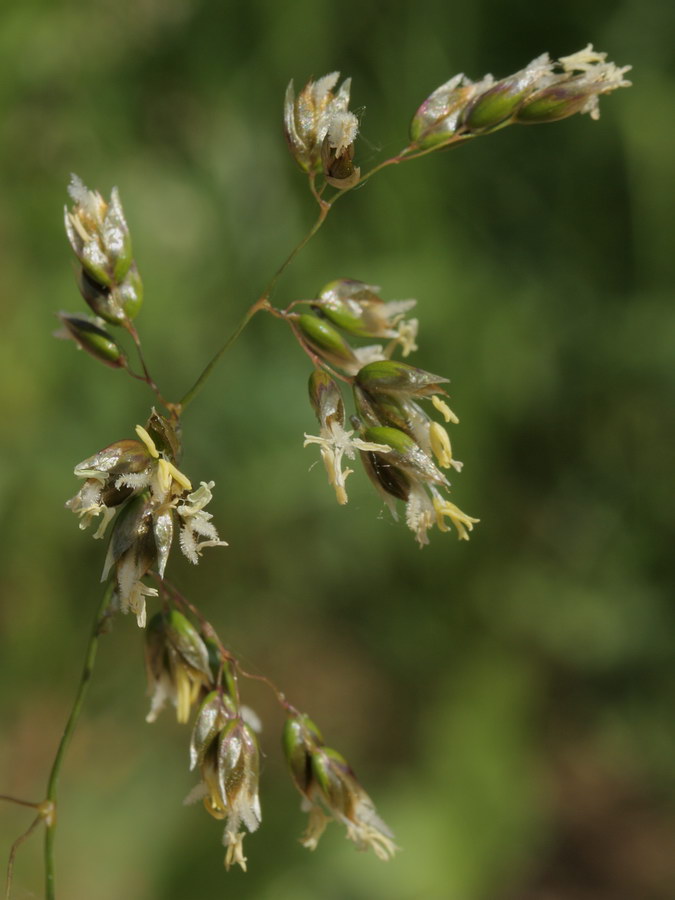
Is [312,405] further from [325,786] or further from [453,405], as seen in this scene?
[453,405]

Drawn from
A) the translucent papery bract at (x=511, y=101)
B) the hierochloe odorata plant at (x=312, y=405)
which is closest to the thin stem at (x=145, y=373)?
the hierochloe odorata plant at (x=312, y=405)

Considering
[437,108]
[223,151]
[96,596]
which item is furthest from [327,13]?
[437,108]

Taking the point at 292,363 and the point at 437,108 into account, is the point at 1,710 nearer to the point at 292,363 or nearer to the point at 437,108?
the point at 292,363

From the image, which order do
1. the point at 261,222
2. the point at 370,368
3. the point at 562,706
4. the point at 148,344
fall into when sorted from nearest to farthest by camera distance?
the point at 370,368 → the point at 148,344 → the point at 261,222 → the point at 562,706

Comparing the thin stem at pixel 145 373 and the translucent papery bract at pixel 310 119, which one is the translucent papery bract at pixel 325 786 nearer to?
the thin stem at pixel 145 373

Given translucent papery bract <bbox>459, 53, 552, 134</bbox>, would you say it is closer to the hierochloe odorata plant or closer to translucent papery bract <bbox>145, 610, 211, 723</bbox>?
the hierochloe odorata plant

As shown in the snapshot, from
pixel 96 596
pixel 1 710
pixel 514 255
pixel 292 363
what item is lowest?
pixel 1 710
